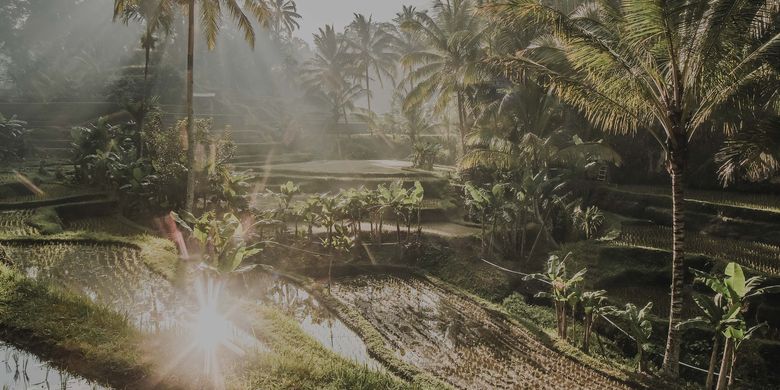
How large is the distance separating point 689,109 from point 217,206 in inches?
496

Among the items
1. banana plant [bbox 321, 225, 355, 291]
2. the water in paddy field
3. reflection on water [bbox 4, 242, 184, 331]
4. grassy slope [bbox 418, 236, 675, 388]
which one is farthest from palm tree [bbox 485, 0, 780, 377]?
the water in paddy field

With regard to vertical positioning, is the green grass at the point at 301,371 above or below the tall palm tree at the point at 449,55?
below

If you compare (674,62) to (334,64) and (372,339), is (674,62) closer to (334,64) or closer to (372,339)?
(372,339)

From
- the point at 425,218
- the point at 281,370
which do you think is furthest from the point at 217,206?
the point at 281,370

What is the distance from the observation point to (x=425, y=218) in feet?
52.4

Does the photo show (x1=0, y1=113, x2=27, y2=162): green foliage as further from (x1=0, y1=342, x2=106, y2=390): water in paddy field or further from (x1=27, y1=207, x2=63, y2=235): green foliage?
(x1=0, y1=342, x2=106, y2=390): water in paddy field

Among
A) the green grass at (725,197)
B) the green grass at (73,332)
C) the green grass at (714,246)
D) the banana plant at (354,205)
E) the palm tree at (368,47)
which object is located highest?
the palm tree at (368,47)

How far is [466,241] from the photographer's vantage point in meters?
13.5

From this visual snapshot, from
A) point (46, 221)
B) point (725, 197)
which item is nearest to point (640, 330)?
point (725, 197)

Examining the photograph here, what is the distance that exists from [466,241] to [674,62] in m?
7.98

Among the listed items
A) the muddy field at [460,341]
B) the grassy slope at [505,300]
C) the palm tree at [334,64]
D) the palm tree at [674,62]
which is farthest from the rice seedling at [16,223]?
the palm tree at [334,64]

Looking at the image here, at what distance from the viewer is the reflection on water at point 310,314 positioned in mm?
7633

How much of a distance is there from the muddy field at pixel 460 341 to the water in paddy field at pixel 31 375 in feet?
15.2

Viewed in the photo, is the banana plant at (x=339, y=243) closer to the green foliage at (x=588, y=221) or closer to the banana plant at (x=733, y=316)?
the green foliage at (x=588, y=221)
